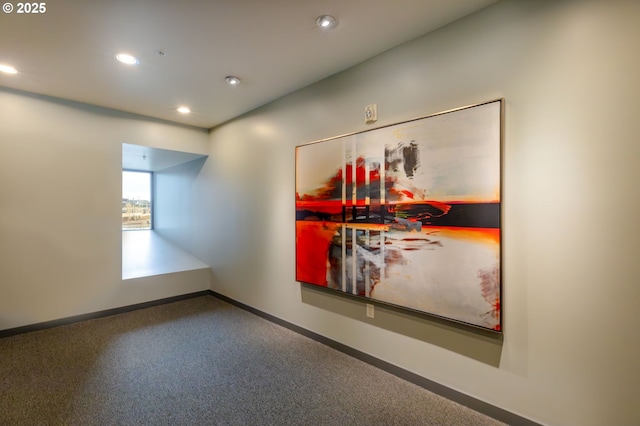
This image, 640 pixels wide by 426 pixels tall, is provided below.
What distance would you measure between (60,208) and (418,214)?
386 cm

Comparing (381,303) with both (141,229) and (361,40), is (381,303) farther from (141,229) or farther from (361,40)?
(141,229)

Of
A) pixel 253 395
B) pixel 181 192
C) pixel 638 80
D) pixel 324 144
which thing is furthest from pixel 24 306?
pixel 638 80

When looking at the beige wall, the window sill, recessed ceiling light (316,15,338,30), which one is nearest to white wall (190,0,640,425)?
the beige wall

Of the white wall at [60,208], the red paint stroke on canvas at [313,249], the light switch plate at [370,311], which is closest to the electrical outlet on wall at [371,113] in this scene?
the red paint stroke on canvas at [313,249]

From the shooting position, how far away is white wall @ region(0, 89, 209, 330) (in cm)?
305

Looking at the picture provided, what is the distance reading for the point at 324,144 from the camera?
2777 mm

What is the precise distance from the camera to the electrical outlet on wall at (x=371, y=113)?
242 cm

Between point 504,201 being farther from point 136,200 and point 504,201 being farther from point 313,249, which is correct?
point 136,200

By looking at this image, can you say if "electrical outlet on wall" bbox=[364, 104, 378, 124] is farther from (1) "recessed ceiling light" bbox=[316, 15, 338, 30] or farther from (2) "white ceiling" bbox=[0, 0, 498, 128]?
(1) "recessed ceiling light" bbox=[316, 15, 338, 30]

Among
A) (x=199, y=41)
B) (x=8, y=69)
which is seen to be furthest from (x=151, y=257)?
(x=199, y=41)

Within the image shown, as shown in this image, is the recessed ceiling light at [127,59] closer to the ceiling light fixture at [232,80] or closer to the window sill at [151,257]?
the ceiling light fixture at [232,80]

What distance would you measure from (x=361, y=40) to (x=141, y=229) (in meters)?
5.41

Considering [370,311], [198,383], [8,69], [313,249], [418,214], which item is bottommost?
[198,383]

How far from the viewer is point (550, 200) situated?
1636 millimetres
